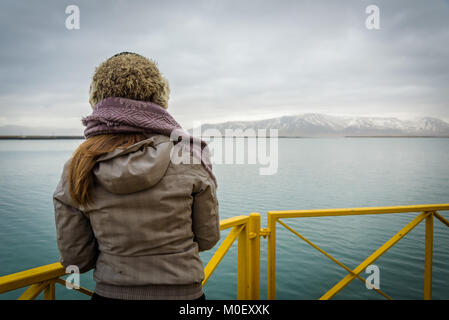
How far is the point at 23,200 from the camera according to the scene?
1588 centimetres

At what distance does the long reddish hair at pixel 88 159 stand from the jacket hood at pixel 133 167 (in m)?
0.03

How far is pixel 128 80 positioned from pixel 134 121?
19 centimetres

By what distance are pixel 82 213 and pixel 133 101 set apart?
51 centimetres

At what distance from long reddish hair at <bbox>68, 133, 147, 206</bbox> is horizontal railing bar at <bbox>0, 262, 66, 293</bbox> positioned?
0.52m

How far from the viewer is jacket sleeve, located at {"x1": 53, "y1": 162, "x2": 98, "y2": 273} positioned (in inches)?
46.5

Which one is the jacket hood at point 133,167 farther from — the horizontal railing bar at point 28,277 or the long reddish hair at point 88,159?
the horizontal railing bar at point 28,277

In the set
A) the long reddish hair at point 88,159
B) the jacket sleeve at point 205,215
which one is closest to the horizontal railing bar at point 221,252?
the jacket sleeve at point 205,215

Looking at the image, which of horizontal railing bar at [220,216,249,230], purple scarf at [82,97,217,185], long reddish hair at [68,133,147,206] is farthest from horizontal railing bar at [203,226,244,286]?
long reddish hair at [68,133,147,206]

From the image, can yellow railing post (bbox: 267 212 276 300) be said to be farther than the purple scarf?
Yes

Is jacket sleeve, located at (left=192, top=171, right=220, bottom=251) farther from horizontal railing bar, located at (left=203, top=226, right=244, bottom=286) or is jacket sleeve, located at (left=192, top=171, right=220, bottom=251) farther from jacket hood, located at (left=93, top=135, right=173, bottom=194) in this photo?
horizontal railing bar, located at (left=203, top=226, right=244, bottom=286)

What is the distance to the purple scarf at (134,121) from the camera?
1.15 metres

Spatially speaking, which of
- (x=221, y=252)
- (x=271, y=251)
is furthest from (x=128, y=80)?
(x=271, y=251)
